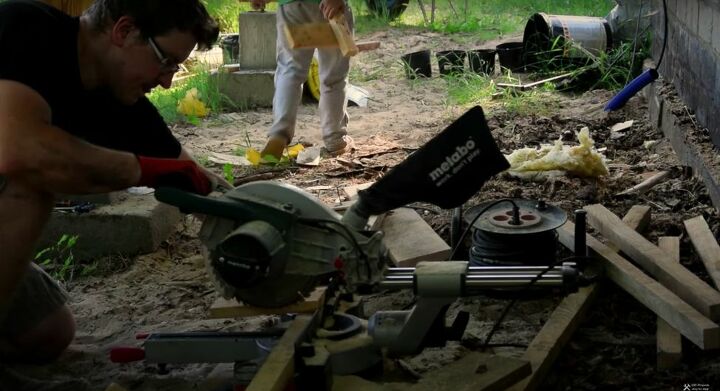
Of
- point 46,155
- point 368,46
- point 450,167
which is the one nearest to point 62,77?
point 46,155

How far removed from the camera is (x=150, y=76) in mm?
3094

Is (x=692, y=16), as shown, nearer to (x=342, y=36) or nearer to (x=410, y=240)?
(x=342, y=36)

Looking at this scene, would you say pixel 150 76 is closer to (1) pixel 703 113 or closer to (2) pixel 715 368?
(2) pixel 715 368

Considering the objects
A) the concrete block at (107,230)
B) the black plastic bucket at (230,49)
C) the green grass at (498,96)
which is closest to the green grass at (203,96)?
the black plastic bucket at (230,49)

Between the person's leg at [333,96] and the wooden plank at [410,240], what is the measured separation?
6.06ft

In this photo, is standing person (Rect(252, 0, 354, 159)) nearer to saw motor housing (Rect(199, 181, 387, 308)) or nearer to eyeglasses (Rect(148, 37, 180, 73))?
eyeglasses (Rect(148, 37, 180, 73))

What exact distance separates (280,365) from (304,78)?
3669 mm

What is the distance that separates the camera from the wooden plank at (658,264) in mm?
3205

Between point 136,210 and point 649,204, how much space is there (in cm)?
245

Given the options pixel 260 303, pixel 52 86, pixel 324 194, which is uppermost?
pixel 52 86

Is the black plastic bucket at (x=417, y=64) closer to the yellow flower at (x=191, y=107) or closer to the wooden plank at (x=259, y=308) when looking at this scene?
the yellow flower at (x=191, y=107)

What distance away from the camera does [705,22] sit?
16.9 feet

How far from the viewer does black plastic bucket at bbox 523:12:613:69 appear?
7.68 meters

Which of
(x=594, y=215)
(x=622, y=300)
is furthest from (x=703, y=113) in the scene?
(x=622, y=300)
